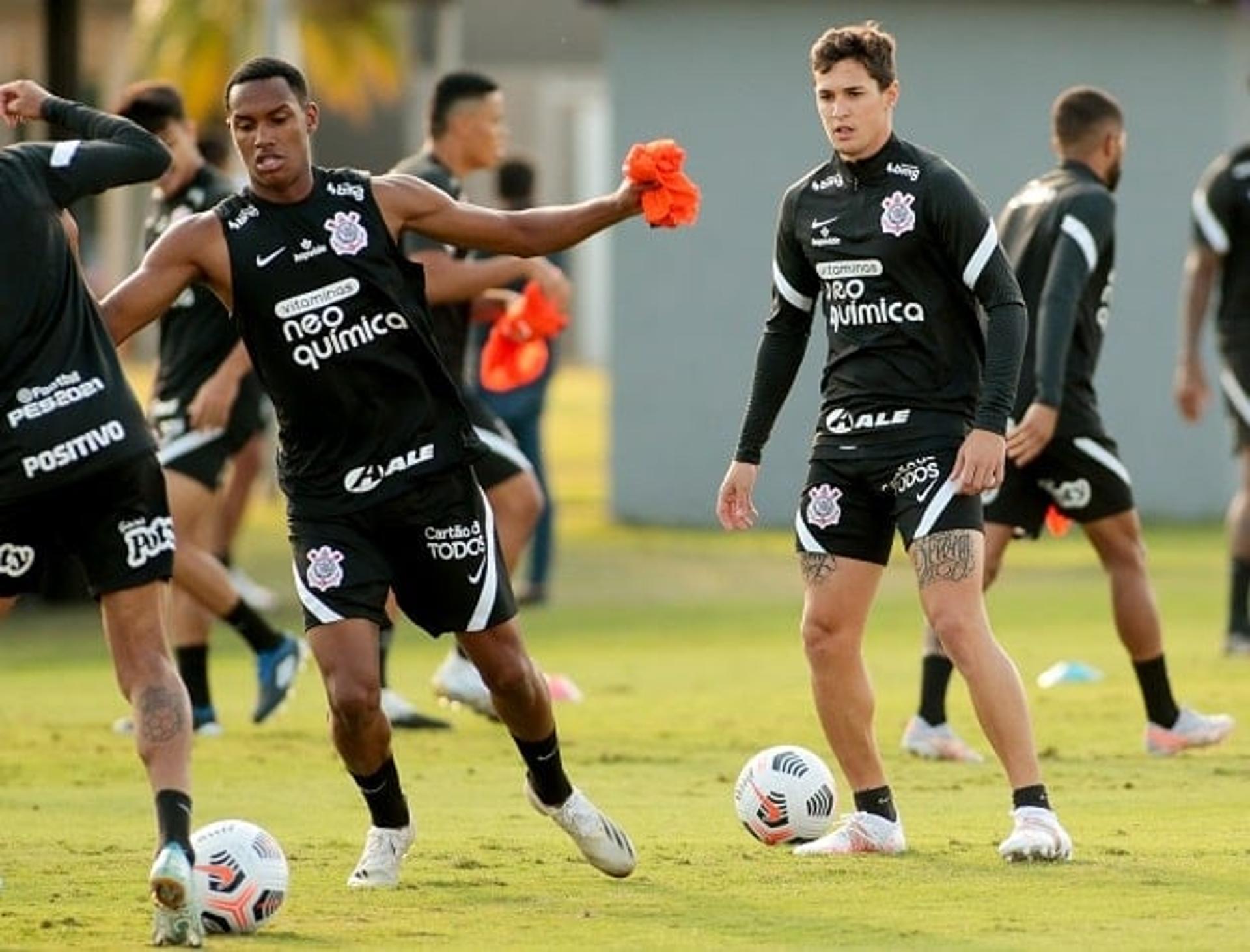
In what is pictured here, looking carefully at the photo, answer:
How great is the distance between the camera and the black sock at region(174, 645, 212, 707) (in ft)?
43.8

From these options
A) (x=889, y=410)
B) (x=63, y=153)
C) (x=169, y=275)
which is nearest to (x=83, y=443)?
(x=169, y=275)

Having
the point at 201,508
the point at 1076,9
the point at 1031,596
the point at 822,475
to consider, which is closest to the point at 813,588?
the point at 822,475

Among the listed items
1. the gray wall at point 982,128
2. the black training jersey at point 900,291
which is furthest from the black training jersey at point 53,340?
the gray wall at point 982,128

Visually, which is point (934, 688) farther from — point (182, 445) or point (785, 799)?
point (182, 445)

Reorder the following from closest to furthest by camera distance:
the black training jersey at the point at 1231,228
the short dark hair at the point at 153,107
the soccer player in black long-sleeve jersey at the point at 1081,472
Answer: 1. the soccer player in black long-sleeve jersey at the point at 1081,472
2. the short dark hair at the point at 153,107
3. the black training jersey at the point at 1231,228

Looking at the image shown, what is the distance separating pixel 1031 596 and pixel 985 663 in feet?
34.8

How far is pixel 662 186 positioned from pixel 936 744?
4048 millimetres

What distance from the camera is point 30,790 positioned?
11.4 meters

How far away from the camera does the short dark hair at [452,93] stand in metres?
13.3

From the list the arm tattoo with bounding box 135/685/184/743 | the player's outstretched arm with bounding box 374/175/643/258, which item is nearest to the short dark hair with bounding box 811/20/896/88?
the player's outstretched arm with bounding box 374/175/643/258

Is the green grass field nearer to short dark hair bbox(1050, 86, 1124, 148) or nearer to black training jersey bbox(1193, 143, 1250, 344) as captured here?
black training jersey bbox(1193, 143, 1250, 344)

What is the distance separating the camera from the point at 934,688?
39.2ft

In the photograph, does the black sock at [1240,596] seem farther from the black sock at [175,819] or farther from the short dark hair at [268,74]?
the black sock at [175,819]

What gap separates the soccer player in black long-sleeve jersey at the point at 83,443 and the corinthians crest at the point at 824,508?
7.05 ft
